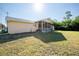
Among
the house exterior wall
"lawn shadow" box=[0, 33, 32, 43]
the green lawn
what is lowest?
the green lawn

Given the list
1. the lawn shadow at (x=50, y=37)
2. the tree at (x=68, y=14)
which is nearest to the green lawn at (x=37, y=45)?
the lawn shadow at (x=50, y=37)

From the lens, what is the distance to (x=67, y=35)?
19.2 ft

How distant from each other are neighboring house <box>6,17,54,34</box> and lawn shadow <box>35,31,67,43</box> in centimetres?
9

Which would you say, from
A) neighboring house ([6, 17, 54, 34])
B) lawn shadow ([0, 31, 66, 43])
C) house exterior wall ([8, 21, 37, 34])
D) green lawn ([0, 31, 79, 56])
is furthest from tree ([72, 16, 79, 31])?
house exterior wall ([8, 21, 37, 34])

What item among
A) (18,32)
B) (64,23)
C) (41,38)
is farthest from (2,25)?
(64,23)

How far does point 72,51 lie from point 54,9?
2.91ft

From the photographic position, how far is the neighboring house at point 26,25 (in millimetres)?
5781

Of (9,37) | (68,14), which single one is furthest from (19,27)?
(68,14)

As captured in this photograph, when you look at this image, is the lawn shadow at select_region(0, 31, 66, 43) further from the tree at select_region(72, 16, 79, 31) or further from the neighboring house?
the tree at select_region(72, 16, 79, 31)

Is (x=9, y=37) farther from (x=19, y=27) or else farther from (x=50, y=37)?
(x=50, y=37)

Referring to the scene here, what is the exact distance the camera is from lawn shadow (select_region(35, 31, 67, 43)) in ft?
19.2

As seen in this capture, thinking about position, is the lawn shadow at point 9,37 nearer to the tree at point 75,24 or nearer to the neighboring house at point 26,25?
the neighboring house at point 26,25

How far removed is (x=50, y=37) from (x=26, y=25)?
0.53m

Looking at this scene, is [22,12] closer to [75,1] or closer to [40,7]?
[40,7]
